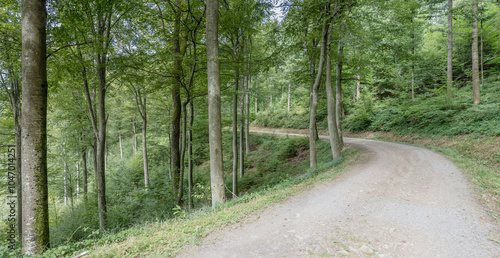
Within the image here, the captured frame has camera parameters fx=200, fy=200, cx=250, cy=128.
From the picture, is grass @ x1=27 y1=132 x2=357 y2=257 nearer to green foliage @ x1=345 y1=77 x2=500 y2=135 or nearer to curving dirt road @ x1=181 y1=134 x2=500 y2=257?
curving dirt road @ x1=181 y1=134 x2=500 y2=257

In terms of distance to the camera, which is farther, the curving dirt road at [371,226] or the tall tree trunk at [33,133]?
the tall tree trunk at [33,133]

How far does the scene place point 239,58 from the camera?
8.62 m

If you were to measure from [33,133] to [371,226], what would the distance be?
689 cm

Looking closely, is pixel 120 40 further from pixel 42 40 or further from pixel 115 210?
pixel 115 210

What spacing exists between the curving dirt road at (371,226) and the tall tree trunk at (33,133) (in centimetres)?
361

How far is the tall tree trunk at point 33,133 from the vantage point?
13.4 ft

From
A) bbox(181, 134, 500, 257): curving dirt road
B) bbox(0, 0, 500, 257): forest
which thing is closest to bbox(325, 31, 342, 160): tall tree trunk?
bbox(0, 0, 500, 257): forest

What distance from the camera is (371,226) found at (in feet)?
11.7

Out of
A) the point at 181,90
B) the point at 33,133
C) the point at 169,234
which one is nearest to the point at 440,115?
the point at 181,90

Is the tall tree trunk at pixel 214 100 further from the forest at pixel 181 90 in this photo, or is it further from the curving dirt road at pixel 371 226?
the curving dirt road at pixel 371 226

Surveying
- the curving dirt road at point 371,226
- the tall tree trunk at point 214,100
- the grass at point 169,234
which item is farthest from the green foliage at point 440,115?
the tall tree trunk at point 214,100

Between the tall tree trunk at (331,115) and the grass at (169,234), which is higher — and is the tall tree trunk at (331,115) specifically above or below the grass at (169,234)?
above

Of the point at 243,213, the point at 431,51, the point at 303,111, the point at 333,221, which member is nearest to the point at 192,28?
the point at 243,213

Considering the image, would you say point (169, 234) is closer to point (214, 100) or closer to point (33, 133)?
point (33, 133)
